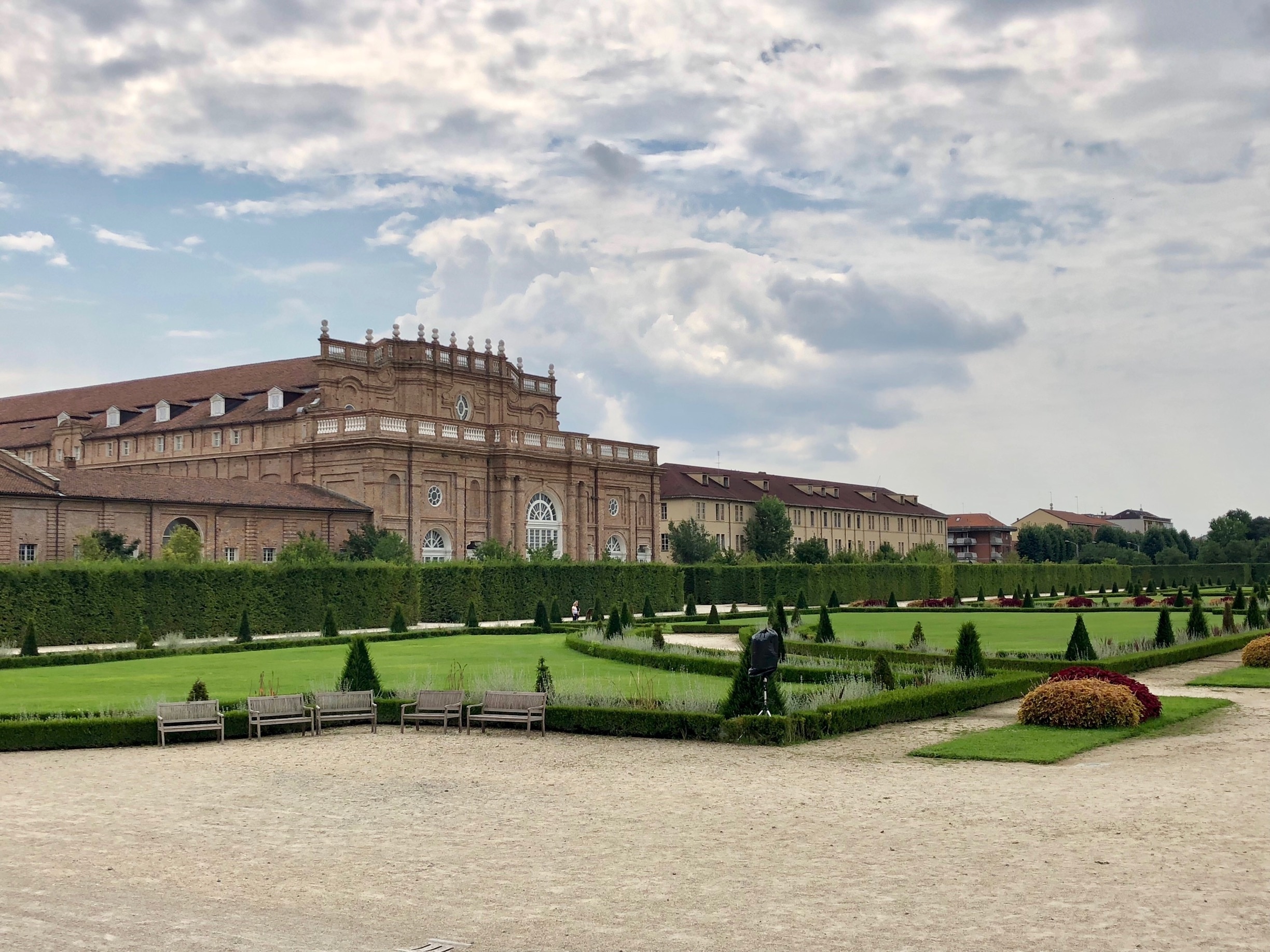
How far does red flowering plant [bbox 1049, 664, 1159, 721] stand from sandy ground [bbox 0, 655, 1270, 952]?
1898 millimetres

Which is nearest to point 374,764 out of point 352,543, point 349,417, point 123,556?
point 123,556

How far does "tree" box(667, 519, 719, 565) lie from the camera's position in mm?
86562

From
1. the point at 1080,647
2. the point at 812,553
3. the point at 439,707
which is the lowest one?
the point at 439,707

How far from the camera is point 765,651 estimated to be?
18.6 m

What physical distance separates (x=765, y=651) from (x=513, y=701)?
176 inches

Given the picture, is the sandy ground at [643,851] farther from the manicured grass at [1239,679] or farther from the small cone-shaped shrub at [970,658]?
the manicured grass at [1239,679]

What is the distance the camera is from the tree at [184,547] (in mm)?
49719

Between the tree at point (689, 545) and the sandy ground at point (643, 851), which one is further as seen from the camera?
the tree at point (689, 545)

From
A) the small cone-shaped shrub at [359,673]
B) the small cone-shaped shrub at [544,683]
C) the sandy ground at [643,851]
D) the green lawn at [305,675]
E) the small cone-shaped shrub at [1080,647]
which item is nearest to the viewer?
the sandy ground at [643,851]

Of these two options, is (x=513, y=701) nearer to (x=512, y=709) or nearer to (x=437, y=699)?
(x=512, y=709)

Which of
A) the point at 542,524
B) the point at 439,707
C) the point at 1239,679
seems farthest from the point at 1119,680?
the point at 542,524

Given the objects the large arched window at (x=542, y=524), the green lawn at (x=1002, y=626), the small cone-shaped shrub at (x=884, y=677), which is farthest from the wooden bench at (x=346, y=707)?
the large arched window at (x=542, y=524)

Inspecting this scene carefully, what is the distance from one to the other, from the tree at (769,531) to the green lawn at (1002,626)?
37.9 metres

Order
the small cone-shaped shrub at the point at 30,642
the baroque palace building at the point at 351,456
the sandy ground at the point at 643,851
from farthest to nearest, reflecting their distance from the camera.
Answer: the baroque palace building at the point at 351,456 → the small cone-shaped shrub at the point at 30,642 → the sandy ground at the point at 643,851
